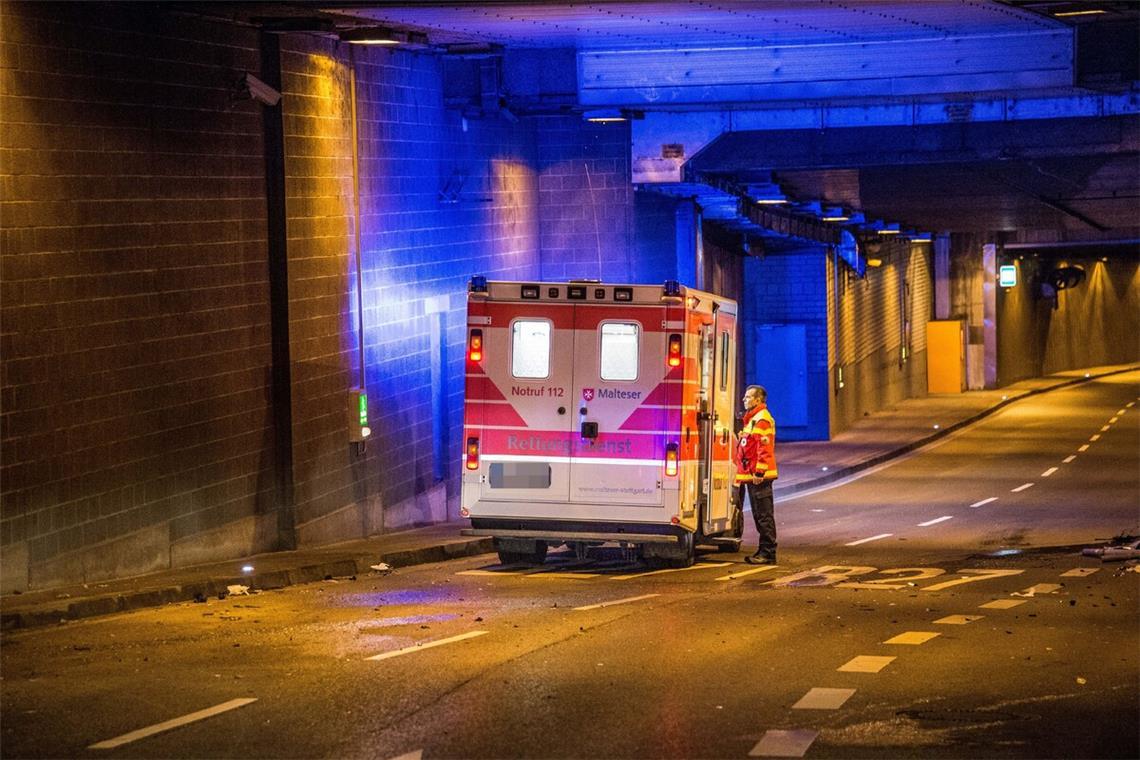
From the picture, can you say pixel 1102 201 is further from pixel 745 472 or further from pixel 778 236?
pixel 745 472

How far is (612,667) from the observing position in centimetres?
1049

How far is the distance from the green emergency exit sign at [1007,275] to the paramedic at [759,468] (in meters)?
40.4

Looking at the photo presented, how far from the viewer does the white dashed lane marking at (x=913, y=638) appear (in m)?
11.7

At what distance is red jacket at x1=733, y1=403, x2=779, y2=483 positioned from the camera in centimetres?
1791

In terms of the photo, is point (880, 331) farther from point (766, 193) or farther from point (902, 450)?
point (766, 193)

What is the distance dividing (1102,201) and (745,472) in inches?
792

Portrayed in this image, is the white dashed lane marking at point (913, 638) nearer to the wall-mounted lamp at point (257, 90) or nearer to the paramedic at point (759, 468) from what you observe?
the paramedic at point (759, 468)

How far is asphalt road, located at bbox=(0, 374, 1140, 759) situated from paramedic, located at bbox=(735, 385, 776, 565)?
37 cm

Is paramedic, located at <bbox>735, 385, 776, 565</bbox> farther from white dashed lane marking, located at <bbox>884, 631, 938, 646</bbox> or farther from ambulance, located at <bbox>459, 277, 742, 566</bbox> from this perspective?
white dashed lane marking, located at <bbox>884, 631, 938, 646</bbox>

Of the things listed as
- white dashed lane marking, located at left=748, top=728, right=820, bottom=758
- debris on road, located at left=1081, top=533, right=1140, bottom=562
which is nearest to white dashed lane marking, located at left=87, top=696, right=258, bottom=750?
white dashed lane marking, located at left=748, top=728, right=820, bottom=758

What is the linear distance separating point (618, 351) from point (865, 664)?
6.08m

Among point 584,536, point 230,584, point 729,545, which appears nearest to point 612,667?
point 230,584

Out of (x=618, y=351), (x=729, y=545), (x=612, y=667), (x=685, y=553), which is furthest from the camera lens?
(x=729, y=545)

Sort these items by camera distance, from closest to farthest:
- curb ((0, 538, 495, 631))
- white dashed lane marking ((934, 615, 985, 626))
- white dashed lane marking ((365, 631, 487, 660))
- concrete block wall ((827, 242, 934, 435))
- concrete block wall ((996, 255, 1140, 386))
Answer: white dashed lane marking ((365, 631, 487, 660)), curb ((0, 538, 495, 631)), white dashed lane marking ((934, 615, 985, 626)), concrete block wall ((827, 242, 934, 435)), concrete block wall ((996, 255, 1140, 386))
